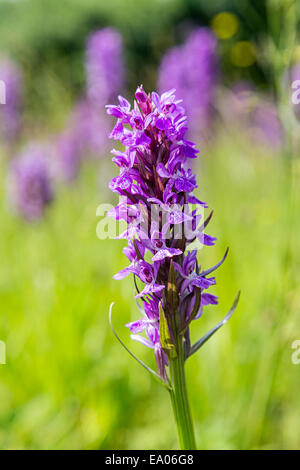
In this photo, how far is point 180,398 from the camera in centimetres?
139

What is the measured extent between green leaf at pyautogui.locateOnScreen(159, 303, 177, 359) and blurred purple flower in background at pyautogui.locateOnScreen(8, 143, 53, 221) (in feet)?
9.42

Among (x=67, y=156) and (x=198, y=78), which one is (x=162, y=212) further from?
(x=67, y=156)

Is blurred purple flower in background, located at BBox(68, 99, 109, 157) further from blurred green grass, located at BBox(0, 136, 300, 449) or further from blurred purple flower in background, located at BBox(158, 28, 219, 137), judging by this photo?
blurred green grass, located at BBox(0, 136, 300, 449)

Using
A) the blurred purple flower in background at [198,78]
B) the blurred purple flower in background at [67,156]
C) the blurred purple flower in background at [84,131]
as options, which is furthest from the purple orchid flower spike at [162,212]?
the blurred purple flower in background at [84,131]

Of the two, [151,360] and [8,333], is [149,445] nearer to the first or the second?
[151,360]

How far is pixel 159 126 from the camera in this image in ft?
4.08

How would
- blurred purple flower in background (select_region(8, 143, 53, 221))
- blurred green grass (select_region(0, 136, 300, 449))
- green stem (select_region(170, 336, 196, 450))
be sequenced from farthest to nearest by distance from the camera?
1. blurred purple flower in background (select_region(8, 143, 53, 221))
2. blurred green grass (select_region(0, 136, 300, 449))
3. green stem (select_region(170, 336, 196, 450))

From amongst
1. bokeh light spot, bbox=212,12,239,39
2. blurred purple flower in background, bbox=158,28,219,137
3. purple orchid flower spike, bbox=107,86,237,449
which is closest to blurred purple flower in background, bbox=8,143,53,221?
blurred purple flower in background, bbox=158,28,219,137

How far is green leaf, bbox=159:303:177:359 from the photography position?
129 centimetres

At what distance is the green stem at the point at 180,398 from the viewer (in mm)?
1383

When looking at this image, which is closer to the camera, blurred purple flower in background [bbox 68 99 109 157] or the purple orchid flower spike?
the purple orchid flower spike

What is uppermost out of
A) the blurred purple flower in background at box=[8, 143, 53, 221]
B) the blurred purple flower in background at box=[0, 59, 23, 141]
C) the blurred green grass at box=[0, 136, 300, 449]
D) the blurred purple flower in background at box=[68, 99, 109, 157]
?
Result: the blurred purple flower in background at box=[68, 99, 109, 157]

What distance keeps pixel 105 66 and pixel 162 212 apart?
401 cm

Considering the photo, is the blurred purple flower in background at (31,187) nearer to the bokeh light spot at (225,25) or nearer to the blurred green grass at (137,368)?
the blurred green grass at (137,368)
